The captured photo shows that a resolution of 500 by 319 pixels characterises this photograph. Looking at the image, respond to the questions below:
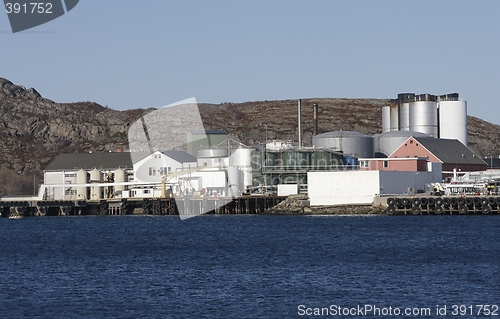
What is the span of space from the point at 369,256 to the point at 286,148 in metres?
41.5

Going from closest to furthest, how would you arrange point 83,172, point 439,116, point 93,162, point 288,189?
1. point 288,189
2. point 83,172
3. point 93,162
4. point 439,116

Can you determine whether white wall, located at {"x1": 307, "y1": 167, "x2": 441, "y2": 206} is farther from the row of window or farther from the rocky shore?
the row of window

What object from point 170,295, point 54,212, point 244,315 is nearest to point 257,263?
point 170,295

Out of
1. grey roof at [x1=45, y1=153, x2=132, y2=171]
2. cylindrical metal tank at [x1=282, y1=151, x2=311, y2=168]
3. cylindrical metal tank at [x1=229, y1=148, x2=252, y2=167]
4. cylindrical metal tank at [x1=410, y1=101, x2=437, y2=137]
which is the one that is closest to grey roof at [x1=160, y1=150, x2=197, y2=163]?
grey roof at [x1=45, y1=153, x2=132, y2=171]

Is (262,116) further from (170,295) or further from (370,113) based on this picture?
(170,295)

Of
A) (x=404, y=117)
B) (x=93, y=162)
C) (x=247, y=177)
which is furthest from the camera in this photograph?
(x=404, y=117)

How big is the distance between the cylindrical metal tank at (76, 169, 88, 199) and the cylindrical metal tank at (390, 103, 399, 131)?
129ft

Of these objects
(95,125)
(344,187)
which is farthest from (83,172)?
(95,125)

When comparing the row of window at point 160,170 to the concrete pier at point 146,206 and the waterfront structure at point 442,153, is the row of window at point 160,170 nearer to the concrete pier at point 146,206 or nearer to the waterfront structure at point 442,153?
the concrete pier at point 146,206

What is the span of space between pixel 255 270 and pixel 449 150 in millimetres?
60182

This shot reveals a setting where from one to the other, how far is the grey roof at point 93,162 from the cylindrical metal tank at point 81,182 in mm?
2145

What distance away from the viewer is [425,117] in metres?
104

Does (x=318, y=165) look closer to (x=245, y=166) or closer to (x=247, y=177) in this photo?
(x=247, y=177)

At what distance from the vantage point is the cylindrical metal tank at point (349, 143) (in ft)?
300
